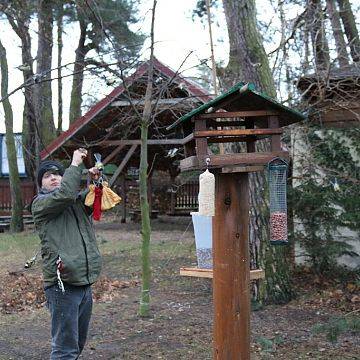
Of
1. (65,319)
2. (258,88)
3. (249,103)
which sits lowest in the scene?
(65,319)

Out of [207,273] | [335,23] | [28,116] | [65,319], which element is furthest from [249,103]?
[28,116]

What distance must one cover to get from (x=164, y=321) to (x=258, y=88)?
9.80ft

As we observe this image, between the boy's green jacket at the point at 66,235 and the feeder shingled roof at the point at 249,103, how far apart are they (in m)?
0.87

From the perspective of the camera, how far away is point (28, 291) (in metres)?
7.86

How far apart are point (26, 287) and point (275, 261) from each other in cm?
381

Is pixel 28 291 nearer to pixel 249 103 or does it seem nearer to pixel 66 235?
pixel 66 235

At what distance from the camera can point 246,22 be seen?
22.3 feet

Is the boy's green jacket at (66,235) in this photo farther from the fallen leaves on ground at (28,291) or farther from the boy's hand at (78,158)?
the fallen leaves on ground at (28,291)

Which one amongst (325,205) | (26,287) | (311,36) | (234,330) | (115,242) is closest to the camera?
(234,330)

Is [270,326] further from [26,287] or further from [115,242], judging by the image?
[115,242]

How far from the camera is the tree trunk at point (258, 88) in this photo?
6.50 m

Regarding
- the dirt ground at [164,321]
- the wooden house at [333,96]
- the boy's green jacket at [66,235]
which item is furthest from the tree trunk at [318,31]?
the boy's green jacket at [66,235]

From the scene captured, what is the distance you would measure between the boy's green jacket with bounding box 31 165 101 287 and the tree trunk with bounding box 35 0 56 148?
765cm

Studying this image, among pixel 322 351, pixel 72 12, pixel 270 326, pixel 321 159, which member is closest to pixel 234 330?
pixel 322 351
